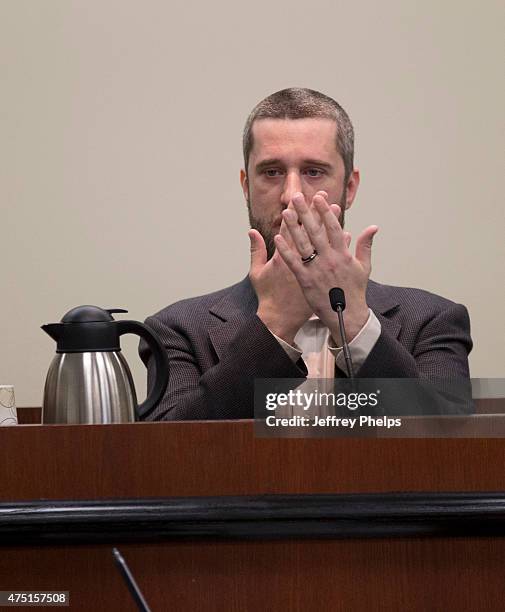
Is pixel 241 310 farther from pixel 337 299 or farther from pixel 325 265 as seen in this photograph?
pixel 337 299

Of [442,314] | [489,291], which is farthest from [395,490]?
[489,291]

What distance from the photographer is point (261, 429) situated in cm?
98

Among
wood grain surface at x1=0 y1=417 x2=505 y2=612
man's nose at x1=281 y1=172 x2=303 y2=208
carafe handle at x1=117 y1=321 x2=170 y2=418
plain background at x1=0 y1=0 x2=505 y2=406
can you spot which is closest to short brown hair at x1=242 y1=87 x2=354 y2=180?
man's nose at x1=281 y1=172 x2=303 y2=208

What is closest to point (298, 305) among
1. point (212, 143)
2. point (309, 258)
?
point (309, 258)

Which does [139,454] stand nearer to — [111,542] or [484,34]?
[111,542]

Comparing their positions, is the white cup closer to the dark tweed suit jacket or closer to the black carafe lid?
the black carafe lid

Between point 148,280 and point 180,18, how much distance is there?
58cm

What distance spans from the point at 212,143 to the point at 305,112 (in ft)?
1.55

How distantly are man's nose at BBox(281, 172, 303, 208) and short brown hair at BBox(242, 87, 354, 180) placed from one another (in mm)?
115

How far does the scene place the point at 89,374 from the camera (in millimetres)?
1153

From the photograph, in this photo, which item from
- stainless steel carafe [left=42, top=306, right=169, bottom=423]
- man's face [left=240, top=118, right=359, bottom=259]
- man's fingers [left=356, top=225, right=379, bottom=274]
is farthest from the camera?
man's face [left=240, top=118, right=359, bottom=259]

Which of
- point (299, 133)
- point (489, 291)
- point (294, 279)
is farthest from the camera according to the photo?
point (489, 291)

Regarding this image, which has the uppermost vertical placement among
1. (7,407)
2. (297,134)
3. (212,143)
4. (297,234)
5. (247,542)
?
(212,143)

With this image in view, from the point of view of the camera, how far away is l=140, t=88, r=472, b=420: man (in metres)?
1.37
